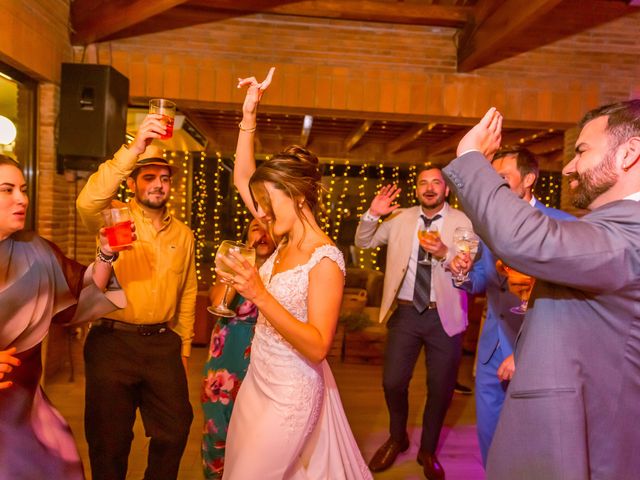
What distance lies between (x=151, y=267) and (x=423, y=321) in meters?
1.70

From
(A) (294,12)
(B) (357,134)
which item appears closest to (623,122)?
(A) (294,12)

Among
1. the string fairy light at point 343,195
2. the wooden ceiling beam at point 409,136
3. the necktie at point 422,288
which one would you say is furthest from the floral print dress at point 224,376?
the string fairy light at point 343,195

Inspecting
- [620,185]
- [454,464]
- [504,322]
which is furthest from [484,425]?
[620,185]

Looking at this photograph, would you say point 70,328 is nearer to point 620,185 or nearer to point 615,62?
point 620,185

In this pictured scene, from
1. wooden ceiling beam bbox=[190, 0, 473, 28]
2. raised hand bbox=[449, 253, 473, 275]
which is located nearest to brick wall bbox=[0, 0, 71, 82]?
wooden ceiling beam bbox=[190, 0, 473, 28]

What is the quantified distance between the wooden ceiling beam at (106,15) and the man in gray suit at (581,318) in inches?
140

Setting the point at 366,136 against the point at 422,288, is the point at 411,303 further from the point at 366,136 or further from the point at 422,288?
the point at 366,136

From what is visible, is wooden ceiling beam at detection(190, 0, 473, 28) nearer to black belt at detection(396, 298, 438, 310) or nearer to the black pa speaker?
the black pa speaker

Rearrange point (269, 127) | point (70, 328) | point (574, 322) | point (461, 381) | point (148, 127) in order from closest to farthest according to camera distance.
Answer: point (574, 322) < point (148, 127) < point (70, 328) < point (461, 381) < point (269, 127)

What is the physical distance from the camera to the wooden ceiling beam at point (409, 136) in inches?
301

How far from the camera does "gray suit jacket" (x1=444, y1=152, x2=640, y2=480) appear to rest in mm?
1150

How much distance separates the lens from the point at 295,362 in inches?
72.7

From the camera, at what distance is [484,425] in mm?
2572

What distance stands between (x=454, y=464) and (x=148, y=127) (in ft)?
9.24
